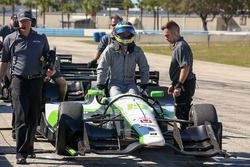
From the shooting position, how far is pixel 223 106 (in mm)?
15586

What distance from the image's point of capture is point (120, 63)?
9.56m

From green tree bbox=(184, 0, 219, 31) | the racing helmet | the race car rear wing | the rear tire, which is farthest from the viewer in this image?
green tree bbox=(184, 0, 219, 31)

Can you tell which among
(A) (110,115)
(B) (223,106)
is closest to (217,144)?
(A) (110,115)

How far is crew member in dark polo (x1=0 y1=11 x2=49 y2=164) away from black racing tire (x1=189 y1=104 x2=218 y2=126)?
2.13m

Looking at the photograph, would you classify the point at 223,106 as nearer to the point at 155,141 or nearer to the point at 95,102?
the point at 95,102

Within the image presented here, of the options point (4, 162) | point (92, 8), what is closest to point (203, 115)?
point (4, 162)

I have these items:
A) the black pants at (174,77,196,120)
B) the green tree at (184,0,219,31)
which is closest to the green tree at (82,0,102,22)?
the green tree at (184,0,219,31)

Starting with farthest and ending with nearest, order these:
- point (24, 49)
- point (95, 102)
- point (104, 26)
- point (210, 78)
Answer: point (104, 26), point (210, 78), point (95, 102), point (24, 49)

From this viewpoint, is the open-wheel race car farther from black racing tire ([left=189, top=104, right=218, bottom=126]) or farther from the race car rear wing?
the race car rear wing

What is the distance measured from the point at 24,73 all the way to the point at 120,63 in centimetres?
165

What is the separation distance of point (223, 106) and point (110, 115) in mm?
7091

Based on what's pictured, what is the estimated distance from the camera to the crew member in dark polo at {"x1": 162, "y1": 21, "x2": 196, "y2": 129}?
9602 mm

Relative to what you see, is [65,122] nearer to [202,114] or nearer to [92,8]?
[202,114]

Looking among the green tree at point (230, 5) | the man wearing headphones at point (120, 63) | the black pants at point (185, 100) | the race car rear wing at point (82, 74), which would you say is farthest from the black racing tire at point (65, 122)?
the green tree at point (230, 5)
